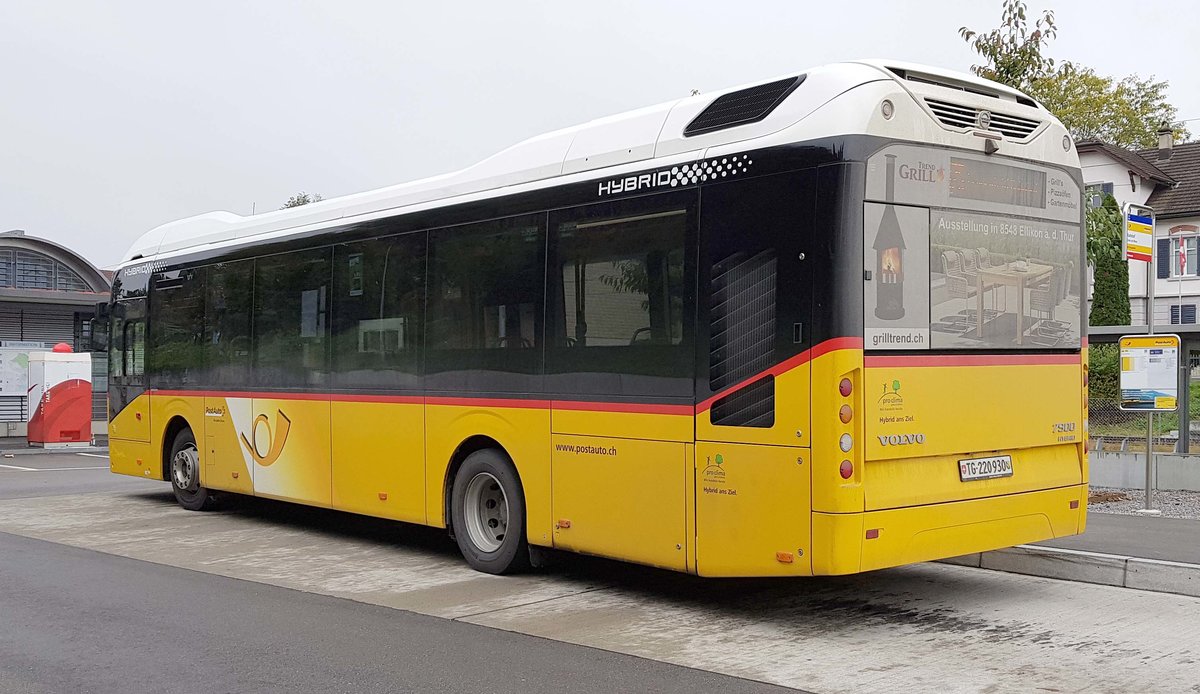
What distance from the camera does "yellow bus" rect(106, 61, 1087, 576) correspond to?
698 centimetres

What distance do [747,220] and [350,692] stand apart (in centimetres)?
365

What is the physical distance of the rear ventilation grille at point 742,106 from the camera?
7426mm

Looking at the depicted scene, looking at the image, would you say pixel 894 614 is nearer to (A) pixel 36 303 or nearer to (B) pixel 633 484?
(B) pixel 633 484

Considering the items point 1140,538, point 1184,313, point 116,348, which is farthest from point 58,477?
point 1184,313

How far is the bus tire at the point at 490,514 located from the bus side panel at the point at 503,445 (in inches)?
5.7

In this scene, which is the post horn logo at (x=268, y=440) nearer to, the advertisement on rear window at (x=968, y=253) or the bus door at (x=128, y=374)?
the bus door at (x=128, y=374)

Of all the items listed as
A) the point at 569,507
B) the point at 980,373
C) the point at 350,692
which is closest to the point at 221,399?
the point at 569,507

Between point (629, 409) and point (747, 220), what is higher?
point (747, 220)

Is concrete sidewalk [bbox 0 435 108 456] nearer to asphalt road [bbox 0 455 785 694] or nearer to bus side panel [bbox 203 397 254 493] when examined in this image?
bus side panel [bbox 203 397 254 493]

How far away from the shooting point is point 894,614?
779 cm

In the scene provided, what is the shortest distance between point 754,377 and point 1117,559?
3.38 metres

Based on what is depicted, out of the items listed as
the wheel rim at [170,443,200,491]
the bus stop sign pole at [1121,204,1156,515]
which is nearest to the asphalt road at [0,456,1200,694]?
the wheel rim at [170,443,200,491]

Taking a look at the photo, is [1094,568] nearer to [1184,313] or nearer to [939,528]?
[939,528]

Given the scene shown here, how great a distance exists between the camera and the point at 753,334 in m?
7.29
